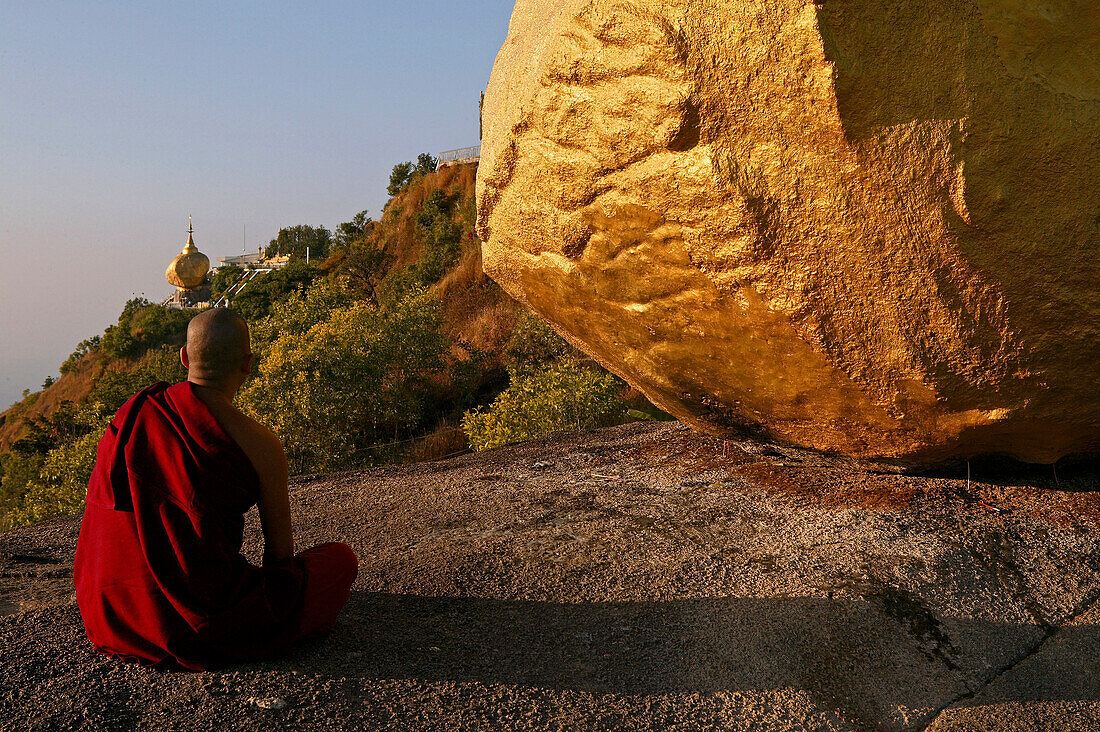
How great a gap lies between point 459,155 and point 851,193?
43.6 meters

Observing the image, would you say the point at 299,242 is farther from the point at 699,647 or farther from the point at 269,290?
the point at 699,647

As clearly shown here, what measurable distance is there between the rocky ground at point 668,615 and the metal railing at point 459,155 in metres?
39.7

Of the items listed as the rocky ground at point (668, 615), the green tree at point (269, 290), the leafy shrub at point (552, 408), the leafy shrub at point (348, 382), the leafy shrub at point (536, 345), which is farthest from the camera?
the green tree at point (269, 290)

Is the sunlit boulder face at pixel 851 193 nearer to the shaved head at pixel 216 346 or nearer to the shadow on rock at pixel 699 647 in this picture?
the shadow on rock at pixel 699 647

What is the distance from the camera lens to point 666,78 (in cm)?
365

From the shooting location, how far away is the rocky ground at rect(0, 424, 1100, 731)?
2.88 metres

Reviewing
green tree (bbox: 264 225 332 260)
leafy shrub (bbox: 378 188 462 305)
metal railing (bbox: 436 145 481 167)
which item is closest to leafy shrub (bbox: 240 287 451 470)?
leafy shrub (bbox: 378 188 462 305)

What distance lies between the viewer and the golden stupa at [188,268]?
48.2m

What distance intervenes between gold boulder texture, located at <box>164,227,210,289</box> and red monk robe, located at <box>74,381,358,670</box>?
163 feet

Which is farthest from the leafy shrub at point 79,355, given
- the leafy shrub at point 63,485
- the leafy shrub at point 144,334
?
the leafy shrub at point 63,485

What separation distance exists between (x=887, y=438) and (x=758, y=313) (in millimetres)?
1148

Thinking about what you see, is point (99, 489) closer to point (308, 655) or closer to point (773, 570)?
point (308, 655)

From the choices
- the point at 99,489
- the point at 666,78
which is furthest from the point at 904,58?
the point at 99,489

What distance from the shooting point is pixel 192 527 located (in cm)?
292
